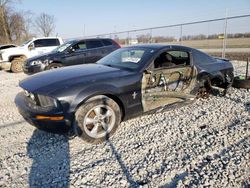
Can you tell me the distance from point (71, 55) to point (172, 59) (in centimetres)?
550

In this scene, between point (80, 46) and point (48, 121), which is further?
point (80, 46)

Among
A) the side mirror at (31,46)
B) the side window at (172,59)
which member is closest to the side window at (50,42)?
the side mirror at (31,46)

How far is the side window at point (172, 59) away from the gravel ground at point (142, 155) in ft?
3.52

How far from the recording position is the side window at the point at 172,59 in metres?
4.30

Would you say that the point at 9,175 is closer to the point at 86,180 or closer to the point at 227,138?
the point at 86,180

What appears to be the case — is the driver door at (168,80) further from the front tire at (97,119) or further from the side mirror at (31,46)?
the side mirror at (31,46)

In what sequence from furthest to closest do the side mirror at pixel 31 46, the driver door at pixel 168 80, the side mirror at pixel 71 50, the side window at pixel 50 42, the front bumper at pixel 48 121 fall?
the side window at pixel 50 42 → the side mirror at pixel 31 46 → the side mirror at pixel 71 50 → the driver door at pixel 168 80 → the front bumper at pixel 48 121

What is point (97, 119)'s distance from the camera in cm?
359

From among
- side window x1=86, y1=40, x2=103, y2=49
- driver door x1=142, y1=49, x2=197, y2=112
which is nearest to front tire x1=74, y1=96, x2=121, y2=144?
driver door x1=142, y1=49, x2=197, y2=112

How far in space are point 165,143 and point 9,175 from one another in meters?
2.22

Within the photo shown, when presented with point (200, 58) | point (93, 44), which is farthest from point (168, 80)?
Result: point (93, 44)

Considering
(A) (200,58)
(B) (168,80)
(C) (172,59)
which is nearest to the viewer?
(B) (168,80)

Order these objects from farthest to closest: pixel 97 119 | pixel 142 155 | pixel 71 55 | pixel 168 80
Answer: pixel 71 55, pixel 168 80, pixel 97 119, pixel 142 155

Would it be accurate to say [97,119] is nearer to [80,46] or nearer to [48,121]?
[48,121]
